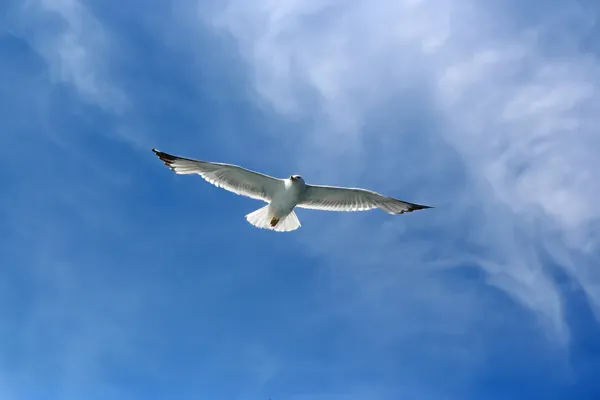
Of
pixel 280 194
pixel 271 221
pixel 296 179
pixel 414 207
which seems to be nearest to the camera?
pixel 296 179

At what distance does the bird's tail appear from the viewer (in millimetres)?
18062

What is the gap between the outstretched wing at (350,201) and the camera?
18688 millimetres

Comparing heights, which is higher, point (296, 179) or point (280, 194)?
point (296, 179)

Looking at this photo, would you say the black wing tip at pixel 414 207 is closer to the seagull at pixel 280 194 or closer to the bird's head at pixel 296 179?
the seagull at pixel 280 194

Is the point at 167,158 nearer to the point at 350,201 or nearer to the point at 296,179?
the point at 296,179

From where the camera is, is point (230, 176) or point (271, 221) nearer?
point (230, 176)

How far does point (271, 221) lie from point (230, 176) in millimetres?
1868

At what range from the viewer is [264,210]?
1808 centimetres

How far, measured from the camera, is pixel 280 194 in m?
18.0

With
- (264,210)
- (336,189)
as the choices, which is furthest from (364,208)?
(264,210)

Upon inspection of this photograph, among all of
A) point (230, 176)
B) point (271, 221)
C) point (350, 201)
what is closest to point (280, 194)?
point (271, 221)

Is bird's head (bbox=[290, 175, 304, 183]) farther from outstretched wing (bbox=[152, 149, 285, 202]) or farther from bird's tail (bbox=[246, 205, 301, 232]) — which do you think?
bird's tail (bbox=[246, 205, 301, 232])

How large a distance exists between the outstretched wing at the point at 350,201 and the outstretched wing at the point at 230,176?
4.08 ft

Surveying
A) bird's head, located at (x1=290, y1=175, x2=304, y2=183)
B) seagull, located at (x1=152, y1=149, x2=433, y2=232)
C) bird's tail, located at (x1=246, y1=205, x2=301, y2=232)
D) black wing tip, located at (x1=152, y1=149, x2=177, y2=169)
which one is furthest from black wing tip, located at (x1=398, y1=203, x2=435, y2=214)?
black wing tip, located at (x1=152, y1=149, x2=177, y2=169)
